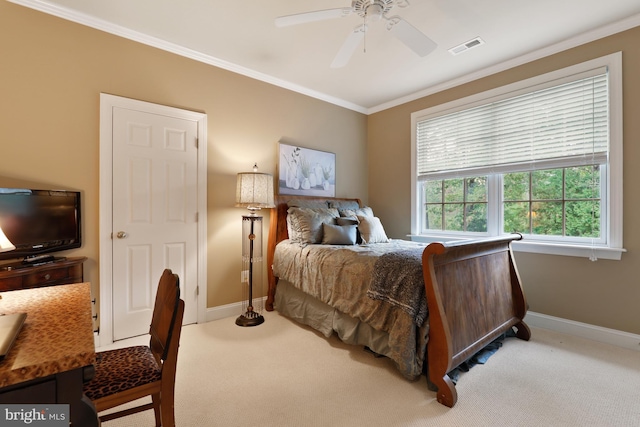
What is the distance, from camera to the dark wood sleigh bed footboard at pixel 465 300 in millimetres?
1807

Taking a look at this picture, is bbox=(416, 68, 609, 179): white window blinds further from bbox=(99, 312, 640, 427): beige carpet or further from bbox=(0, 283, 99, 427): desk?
bbox=(0, 283, 99, 427): desk

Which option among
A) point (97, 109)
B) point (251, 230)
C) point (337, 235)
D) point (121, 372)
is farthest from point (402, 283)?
point (97, 109)

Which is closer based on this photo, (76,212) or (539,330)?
(76,212)

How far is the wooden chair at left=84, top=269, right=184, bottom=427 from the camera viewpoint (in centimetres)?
113

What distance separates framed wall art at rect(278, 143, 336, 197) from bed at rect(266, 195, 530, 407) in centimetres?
51

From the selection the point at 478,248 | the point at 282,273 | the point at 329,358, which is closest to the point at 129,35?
the point at 282,273

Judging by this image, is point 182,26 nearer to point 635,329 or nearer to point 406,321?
point 406,321

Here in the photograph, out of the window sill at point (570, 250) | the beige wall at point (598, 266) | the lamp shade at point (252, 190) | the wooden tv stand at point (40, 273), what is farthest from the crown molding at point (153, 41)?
the window sill at point (570, 250)

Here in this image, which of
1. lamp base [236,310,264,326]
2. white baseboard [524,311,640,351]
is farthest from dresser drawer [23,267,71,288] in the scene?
white baseboard [524,311,640,351]

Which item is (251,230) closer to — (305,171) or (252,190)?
(252,190)

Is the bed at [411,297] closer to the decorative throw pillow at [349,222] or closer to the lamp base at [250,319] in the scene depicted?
the decorative throw pillow at [349,222]

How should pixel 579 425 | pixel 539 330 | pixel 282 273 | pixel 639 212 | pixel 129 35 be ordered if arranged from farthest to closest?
1. pixel 282 273
2. pixel 539 330
3. pixel 129 35
4. pixel 639 212
5. pixel 579 425

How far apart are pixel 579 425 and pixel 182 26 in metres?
3.94

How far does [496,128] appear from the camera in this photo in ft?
10.8
